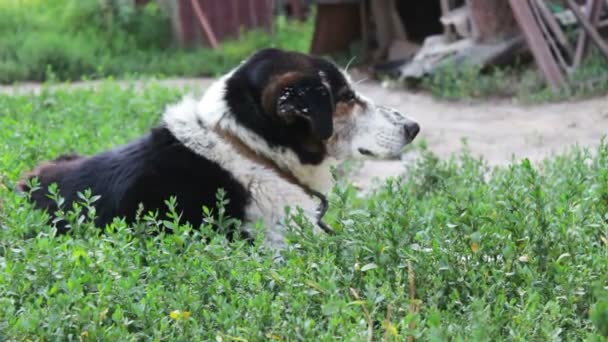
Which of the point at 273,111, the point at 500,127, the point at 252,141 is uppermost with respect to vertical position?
the point at 273,111

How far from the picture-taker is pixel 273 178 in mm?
4488

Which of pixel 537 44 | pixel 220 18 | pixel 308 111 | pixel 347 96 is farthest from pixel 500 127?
pixel 220 18

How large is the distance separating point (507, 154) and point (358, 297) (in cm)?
488

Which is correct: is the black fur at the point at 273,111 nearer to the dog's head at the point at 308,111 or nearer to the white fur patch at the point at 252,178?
the dog's head at the point at 308,111

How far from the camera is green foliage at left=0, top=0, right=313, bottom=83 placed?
12.3m

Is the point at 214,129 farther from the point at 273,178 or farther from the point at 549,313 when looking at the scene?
the point at 549,313

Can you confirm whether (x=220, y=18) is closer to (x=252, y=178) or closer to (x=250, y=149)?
(x=250, y=149)

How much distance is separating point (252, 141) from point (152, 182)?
49 cm

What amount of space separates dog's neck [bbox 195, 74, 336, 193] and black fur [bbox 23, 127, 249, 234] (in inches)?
7.2

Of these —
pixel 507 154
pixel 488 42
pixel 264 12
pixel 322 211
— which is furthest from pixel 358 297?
pixel 264 12

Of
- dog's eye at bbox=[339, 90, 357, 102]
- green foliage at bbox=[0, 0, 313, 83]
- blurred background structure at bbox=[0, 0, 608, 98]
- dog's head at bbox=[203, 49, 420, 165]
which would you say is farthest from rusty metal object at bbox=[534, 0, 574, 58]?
dog's eye at bbox=[339, 90, 357, 102]

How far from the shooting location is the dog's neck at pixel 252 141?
177 inches

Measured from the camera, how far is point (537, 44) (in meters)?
9.69

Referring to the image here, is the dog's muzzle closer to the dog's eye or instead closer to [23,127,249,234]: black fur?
the dog's eye
